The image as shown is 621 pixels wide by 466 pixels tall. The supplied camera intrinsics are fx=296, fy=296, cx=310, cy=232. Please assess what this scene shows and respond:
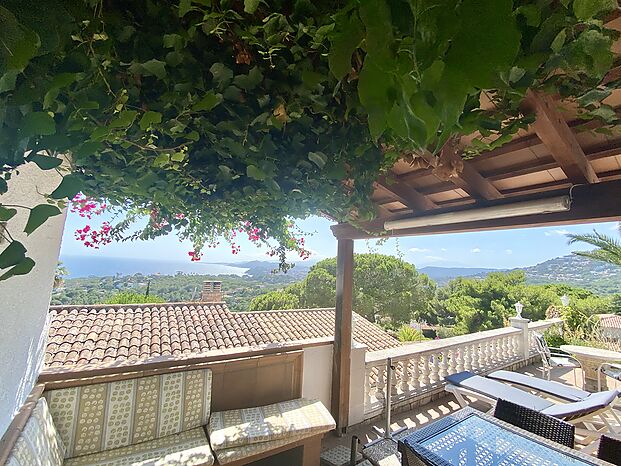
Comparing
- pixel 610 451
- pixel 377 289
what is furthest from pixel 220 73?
pixel 377 289

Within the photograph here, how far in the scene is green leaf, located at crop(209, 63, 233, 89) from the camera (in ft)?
2.31

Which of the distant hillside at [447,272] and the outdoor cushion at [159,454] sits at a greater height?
the distant hillside at [447,272]

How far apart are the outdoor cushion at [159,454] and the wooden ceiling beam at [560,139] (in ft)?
9.23

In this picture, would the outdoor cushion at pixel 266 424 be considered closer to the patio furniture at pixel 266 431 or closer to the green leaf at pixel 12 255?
the patio furniture at pixel 266 431

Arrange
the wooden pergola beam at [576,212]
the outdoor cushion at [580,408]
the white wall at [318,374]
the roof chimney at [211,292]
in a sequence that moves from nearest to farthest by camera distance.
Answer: the wooden pergola beam at [576,212], the outdoor cushion at [580,408], the white wall at [318,374], the roof chimney at [211,292]

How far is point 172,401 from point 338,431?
6.39 feet

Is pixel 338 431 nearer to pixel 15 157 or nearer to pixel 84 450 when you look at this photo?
pixel 84 450

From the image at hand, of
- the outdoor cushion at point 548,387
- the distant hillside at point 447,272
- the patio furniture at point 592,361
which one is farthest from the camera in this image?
the distant hillside at point 447,272

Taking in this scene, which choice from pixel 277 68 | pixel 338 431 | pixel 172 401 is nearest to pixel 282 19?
pixel 277 68

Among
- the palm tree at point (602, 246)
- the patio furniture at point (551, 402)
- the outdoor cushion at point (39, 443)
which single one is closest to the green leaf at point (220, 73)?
the outdoor cushion at point (39, 443)

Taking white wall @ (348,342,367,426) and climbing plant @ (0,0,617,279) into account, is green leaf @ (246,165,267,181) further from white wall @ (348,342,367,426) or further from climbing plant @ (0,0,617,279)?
white wall @ (348,342,367,426)

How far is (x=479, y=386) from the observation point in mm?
3527

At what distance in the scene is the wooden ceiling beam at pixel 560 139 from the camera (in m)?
1.27

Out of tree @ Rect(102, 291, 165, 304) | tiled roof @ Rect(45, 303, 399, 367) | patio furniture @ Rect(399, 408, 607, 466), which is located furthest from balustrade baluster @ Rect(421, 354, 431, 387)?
tree @ Rect(102, 291, 165, 304)
